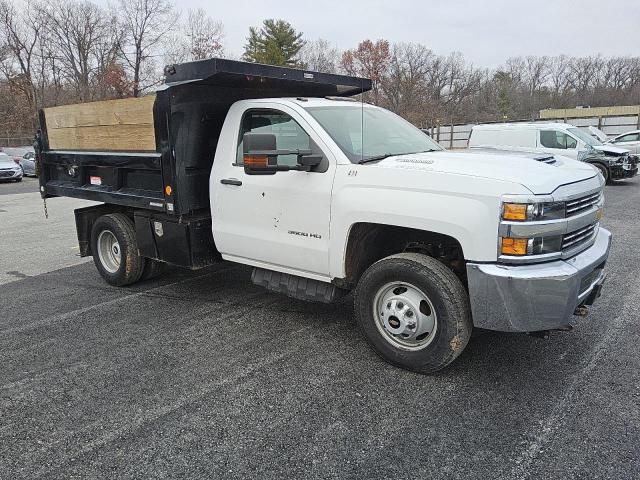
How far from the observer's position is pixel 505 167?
138 inches

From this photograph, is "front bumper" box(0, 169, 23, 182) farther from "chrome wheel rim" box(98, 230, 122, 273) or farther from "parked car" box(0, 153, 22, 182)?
"chrome wheel rim" box(98, 230, 122, 273)

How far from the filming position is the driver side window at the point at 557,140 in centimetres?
1582

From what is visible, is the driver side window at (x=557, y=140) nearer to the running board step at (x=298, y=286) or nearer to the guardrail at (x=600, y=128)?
the running board step at (x=298, y=286)

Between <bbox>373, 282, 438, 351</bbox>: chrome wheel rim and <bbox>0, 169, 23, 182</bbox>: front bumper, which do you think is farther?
<bbox>0, 169, 23, 182</bbox>: front bumper

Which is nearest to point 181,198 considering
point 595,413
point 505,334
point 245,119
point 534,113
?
point 245,119

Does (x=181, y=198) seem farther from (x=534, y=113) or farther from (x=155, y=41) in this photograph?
(x=534, y=113)

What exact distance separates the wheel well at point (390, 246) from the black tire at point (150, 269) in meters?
2.80

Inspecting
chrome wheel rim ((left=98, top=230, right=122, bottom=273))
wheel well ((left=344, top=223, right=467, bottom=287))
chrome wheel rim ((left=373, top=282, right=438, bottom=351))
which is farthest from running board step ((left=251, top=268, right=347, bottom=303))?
chrome wheel rim ((left=98, top=230, right=122, bottom=273))

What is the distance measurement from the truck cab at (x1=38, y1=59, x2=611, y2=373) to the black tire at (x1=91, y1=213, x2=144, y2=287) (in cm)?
2

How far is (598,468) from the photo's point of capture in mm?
2684

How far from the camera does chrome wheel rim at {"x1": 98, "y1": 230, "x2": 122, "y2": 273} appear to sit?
609 cm

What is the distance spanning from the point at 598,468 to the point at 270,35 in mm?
54704

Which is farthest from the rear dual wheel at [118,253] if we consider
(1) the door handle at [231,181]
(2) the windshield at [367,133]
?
(2) the windshield at [367,133]

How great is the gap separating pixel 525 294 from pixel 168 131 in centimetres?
339
